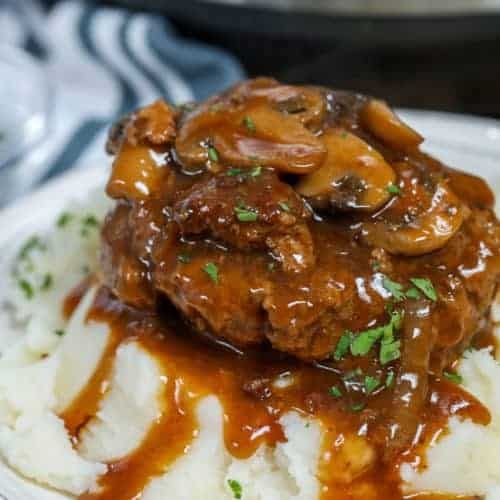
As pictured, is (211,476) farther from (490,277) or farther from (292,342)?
(490,277)

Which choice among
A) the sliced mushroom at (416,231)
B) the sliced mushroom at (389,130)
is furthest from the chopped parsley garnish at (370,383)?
the sliced mushroom at (389,130)

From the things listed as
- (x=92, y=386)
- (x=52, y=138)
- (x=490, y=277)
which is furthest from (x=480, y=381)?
(x=52, y=138)

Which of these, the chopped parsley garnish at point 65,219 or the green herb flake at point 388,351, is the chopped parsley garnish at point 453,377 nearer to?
the green herb flake at point 388,351

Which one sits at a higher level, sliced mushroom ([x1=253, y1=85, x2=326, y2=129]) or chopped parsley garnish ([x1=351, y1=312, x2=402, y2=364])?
sliced mushroom ([x1=253, y1=85, x2=326, y2=129])

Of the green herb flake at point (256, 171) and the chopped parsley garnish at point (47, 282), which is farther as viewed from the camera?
the chopped parsley garnish at point (47, 282)

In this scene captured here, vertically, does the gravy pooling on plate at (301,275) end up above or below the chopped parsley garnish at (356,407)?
above

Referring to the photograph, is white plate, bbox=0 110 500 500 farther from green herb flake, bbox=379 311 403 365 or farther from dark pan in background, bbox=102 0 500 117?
green herb flake, bbox=379 311 403 365

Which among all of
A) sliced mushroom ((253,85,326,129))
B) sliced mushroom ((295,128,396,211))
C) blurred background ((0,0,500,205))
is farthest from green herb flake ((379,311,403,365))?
blurred background ((0,0,500,205))

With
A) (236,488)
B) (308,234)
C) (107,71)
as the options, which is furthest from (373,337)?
(107,71)
